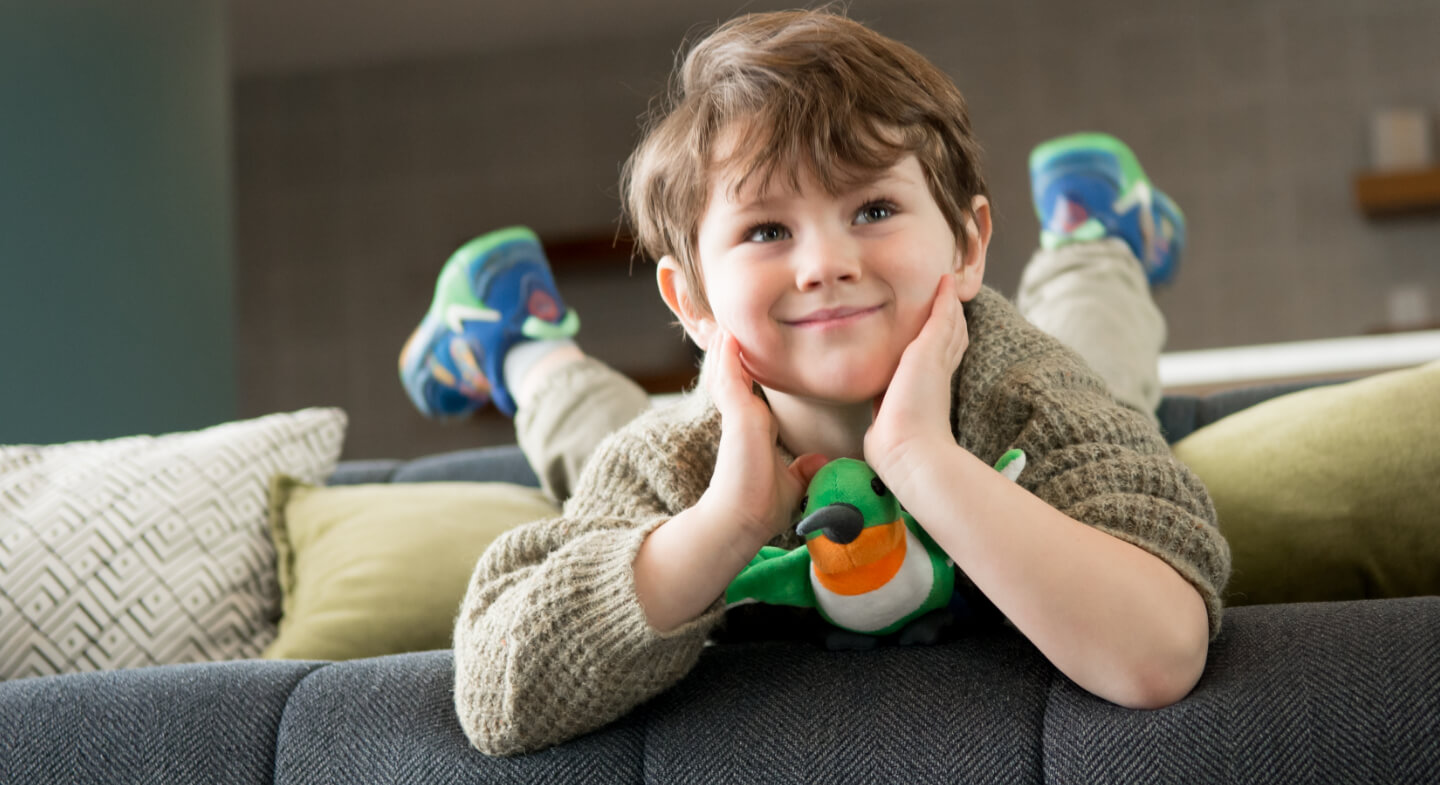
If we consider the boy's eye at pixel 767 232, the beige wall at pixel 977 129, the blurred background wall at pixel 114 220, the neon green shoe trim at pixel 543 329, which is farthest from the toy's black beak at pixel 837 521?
the beige wall at pixel 977 129

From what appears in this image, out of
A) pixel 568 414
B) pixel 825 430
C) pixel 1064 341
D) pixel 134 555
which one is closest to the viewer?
pixel 825 430

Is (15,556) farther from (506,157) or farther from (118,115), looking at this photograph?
(506,157)

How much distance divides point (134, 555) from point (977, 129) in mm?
3991

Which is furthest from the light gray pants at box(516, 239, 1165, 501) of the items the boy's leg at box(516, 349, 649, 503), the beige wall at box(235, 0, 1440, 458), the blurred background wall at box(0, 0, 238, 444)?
the beige wall at box(235, 0, 1440, 458)

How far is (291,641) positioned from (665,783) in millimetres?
739

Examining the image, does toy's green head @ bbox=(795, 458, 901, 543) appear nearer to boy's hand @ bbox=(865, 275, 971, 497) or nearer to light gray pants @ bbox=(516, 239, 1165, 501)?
boy's hand @ bbox=(865, 275, 971, 497)

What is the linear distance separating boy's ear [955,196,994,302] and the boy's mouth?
14 centimetres

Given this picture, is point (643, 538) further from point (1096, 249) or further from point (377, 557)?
point (1096, 249)

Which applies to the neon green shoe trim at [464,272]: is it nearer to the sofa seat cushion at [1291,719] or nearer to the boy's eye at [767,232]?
the boy's eye at [767,232]

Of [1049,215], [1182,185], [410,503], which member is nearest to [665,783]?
[410,503]

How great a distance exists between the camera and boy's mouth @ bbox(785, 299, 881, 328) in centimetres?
99

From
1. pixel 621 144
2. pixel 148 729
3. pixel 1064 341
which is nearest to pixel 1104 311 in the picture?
pixel 1064 341

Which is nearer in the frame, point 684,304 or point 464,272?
point 684,304

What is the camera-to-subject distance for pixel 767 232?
102 cm
